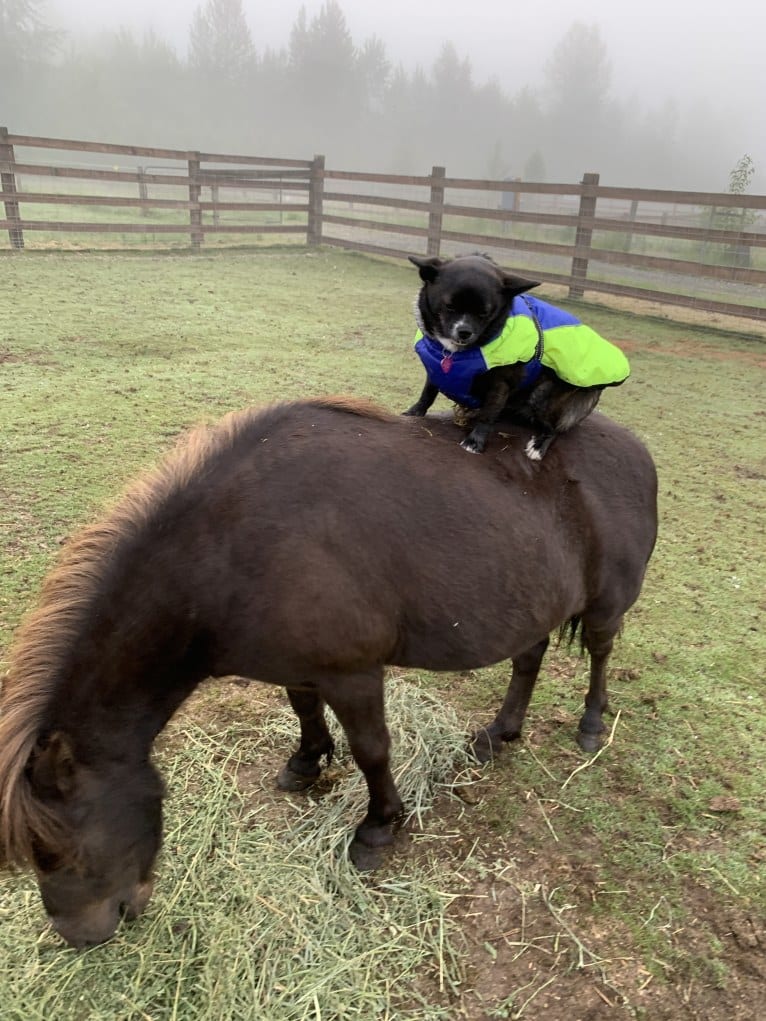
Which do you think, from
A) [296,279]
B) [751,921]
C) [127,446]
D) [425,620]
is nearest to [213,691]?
[425,620]

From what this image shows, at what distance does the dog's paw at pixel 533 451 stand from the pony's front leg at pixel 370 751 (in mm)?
881

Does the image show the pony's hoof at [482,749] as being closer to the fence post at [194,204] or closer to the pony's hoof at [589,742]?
the pony's hoof at [589,742]

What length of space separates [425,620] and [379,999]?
1049mm

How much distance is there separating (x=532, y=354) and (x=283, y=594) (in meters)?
1.13

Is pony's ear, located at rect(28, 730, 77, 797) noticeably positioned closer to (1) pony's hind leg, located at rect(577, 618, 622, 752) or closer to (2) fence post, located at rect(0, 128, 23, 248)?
(1) pony's hind leg, located at rect(577, 618, 622, 752)

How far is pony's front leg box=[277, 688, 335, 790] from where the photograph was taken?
2480 mm

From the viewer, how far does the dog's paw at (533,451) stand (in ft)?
7.78

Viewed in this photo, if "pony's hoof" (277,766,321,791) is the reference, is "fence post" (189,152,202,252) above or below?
above

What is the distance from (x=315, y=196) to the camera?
631 inches

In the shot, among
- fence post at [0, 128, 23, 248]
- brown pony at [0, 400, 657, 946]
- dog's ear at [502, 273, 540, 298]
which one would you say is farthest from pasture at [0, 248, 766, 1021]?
fence post at [0, 128, 23, 248]

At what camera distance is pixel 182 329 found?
8.45 m

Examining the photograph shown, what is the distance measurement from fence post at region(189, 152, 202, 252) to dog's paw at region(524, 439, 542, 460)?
44.9 ft

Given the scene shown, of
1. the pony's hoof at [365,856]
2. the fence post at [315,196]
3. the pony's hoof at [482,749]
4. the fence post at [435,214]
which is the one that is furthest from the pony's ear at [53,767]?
the fence post at [315,196]

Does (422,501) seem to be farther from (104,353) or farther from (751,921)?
(104,353)
